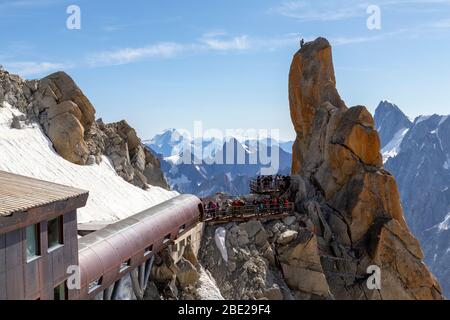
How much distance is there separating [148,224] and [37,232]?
11.3 m

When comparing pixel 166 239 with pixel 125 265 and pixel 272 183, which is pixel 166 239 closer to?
pixel 125 265

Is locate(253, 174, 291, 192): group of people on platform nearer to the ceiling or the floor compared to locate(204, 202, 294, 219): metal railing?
nearer to the ceiling

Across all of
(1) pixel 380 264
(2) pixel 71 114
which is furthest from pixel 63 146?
(1) pixel 380 264

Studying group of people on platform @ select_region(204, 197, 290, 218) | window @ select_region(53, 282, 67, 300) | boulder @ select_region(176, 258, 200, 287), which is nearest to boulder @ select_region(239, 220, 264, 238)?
group of people on platform @ select_region(204, 197, 290, 218)

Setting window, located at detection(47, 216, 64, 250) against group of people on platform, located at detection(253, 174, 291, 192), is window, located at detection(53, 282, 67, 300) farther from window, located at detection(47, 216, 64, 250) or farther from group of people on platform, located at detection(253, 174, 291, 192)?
group of people on platform, located at detection(253, 174, 291, 192)

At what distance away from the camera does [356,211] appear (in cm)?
4450

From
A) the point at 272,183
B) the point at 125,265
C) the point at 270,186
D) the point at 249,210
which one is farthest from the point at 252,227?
the point at 125,265

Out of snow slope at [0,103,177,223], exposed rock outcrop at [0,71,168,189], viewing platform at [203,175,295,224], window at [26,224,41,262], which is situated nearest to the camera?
window at [26,224,41,262]

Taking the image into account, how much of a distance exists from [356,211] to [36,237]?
3335 centimetres

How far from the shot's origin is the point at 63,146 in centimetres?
4950

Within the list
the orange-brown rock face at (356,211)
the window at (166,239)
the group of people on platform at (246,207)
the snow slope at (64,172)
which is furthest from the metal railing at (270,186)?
the window at (166,239)

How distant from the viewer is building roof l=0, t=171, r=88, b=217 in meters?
15.1

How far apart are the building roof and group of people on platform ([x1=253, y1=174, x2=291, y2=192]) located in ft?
103

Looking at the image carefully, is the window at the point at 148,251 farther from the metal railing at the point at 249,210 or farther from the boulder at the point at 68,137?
the boulder at the point at 68,137
